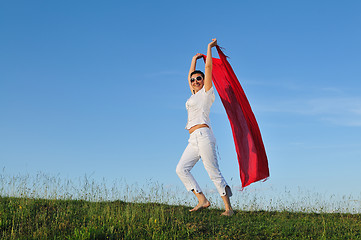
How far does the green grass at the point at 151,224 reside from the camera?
306 inches

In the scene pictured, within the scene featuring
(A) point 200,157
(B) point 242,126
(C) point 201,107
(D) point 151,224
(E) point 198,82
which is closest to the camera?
(D) point 151,224

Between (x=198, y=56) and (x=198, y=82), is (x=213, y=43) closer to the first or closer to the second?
(x=198, y=56)

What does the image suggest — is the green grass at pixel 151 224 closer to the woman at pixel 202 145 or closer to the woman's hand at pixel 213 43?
the woman at pixel 202 145

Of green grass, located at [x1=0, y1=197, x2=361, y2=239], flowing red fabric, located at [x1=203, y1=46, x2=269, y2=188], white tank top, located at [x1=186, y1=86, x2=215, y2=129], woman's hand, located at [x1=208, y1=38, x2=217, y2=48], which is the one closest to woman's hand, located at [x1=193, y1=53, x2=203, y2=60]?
flowing red fabric, located at [x1=203, y1=46, x2=269, y2=188]

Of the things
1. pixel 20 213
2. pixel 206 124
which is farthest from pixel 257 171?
pixel 20 213

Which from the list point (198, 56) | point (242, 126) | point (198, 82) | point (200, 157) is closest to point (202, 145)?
point (200, 157)

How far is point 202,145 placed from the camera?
28.7 feet

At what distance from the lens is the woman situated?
28.8 ft

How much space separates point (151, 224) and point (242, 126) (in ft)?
12.2

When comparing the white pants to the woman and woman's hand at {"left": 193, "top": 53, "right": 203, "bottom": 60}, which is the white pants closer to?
the woman

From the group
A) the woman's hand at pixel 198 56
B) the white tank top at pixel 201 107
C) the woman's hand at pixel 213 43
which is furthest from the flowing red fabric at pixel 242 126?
the white tank top at pixel 201 107

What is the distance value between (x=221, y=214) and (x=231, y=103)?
9.87ft

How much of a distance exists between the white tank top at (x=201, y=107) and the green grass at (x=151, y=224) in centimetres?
229

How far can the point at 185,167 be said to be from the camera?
8.99m
